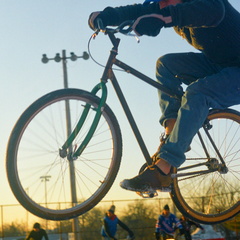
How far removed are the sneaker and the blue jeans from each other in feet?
0.46

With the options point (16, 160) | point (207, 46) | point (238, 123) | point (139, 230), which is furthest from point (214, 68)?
point (139, 230)

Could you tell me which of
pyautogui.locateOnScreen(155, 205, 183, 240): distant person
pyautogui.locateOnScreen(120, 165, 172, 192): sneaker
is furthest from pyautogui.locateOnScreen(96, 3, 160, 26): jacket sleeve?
pyautogui.locateOnScreen(155, 205, 183, 240): distant person

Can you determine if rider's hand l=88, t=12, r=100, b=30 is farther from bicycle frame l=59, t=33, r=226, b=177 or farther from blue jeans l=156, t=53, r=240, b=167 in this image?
blue jeans l=156, t=53, r=240, b=167

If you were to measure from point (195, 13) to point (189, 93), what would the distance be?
0.59 metres

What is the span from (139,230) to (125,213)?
1.77 meters

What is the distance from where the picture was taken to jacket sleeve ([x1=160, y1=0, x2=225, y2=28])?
3.95m

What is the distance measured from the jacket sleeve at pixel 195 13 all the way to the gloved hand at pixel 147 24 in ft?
0.28

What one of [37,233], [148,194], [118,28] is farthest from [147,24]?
[37,233]

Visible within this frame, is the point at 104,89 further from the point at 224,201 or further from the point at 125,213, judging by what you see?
the point at 125,213

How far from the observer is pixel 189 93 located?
418cm

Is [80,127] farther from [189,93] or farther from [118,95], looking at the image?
[189,93]

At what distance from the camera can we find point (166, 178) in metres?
4.30

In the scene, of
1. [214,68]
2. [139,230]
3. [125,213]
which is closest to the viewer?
[214,68]

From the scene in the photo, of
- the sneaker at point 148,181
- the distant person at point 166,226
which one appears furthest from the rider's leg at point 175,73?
the distant person at point 166,226
